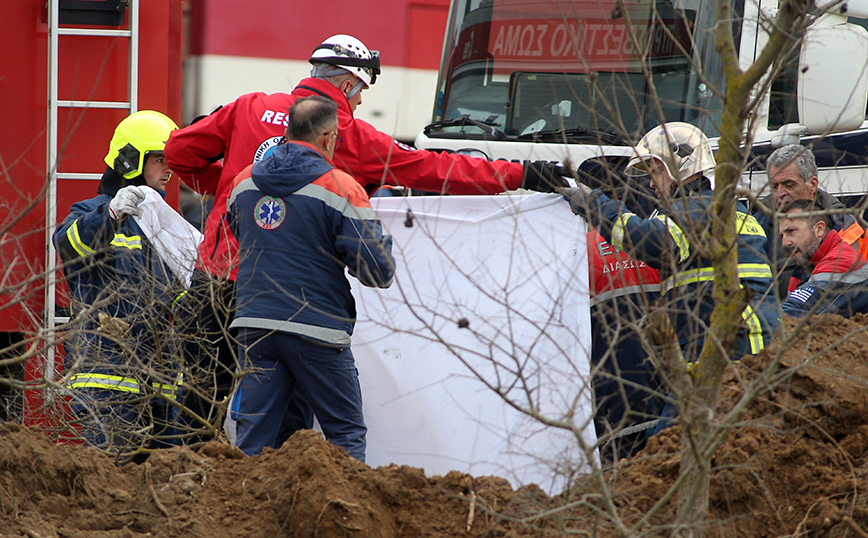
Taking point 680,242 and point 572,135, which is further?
point 572,135

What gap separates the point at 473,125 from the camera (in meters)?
5.64

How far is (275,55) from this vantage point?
808cm

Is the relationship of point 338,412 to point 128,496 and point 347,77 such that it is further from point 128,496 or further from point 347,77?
point 347,77

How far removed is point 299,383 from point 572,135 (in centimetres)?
220

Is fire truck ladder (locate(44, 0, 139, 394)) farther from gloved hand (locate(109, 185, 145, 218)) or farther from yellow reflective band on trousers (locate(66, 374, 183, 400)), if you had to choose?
yellow reflective band on trousers (locate(66, 374, 183, 400))

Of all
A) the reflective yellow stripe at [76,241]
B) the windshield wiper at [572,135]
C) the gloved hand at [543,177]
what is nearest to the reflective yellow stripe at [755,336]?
the gloved hand at [543,177]

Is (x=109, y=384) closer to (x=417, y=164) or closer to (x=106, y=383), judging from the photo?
(x=106, y=383)

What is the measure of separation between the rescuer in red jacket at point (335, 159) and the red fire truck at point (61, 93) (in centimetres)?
93

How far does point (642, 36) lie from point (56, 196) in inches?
129

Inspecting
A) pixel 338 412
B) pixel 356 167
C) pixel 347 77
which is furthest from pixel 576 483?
pixel 347 77

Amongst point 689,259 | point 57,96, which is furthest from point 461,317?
point 57,96

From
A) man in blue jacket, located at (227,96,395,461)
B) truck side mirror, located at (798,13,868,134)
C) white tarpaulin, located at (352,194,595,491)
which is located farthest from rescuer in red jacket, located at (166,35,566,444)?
truck side mirror, located at (798,13,868,134)

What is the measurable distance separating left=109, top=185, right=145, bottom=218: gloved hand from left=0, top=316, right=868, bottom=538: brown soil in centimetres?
154

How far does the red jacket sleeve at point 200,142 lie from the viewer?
4.48m
